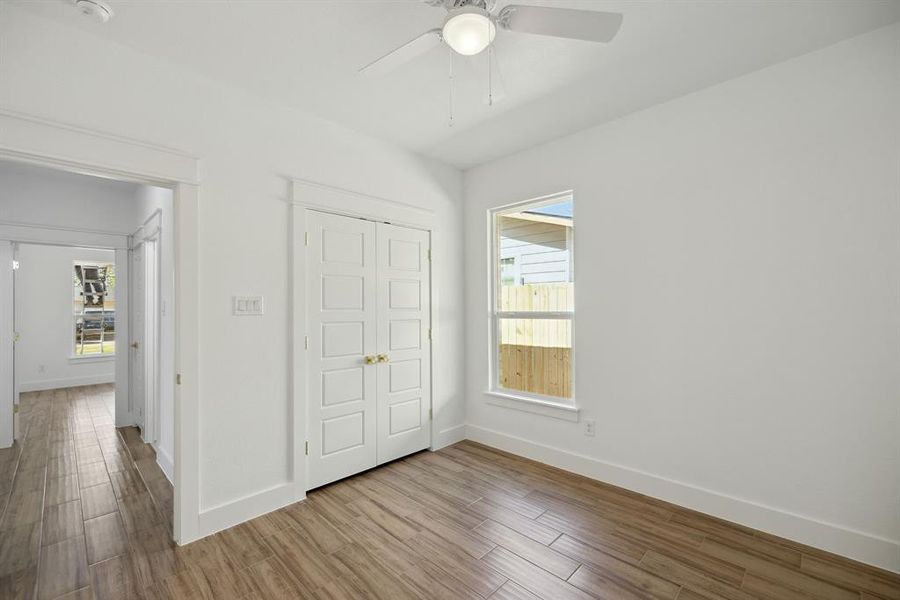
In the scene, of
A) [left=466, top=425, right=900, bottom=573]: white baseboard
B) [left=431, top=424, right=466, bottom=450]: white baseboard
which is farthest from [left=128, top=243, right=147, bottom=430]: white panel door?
[left=466, top=425, right=900, bottom=573]: white baseboard

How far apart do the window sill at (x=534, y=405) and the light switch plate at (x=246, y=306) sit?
7.35 feet

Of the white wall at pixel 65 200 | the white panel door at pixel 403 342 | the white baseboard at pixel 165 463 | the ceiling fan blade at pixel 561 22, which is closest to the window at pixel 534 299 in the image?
the white panel door at pixel 403 342

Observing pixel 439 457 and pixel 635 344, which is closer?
pixel 635 344

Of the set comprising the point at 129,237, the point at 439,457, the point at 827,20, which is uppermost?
the point at 827,20

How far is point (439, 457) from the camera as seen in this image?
358 centimetres

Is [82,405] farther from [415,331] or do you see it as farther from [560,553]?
[560,553]

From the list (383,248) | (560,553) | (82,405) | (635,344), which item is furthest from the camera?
(82,405)

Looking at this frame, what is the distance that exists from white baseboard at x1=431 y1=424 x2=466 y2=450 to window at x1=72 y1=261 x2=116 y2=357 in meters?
7.01

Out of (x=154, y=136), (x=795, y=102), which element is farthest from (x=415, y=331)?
(x=795, y=102)

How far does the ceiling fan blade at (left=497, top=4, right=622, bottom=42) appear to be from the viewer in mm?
1450

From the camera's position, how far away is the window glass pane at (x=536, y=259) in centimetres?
342

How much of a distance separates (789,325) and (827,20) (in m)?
1.60

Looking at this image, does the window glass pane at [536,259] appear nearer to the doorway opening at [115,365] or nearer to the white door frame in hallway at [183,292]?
the white door frame in hallway at [183,292]

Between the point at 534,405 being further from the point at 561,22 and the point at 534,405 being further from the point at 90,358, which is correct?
the point at 90,358
